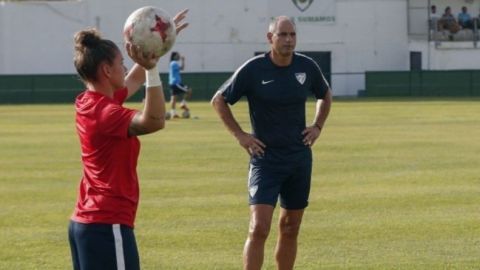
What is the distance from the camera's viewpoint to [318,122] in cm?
1013

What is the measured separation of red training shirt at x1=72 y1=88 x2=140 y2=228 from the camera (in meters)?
6.49

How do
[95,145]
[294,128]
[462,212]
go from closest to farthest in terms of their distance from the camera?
[95,145]
[294,128]
[462,212]

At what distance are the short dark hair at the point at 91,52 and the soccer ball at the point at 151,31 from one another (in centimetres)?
15

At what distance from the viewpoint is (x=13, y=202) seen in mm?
15766

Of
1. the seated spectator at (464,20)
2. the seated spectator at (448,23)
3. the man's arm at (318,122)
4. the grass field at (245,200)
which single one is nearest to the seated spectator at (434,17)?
the seated spectator at (448,23)

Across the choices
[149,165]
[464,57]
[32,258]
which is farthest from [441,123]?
[464,57]

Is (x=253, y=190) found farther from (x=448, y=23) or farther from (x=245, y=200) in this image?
(x=448, y=23)

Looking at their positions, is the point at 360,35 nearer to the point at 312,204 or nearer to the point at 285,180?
the point at 312,204

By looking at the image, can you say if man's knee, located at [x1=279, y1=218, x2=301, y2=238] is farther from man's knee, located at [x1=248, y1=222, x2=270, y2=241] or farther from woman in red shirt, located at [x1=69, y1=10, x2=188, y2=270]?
woman in red shirt, located at [x1=69, y1=10, x2=188, y2=270]

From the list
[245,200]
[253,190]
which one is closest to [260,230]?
[253,190]

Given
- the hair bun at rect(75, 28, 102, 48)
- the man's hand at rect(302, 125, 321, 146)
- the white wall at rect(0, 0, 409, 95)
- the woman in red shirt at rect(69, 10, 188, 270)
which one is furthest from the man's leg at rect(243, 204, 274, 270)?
the white wall at rect(0, 0, 409, 95)

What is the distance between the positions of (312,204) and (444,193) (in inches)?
78.5

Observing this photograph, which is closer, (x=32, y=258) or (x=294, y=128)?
(x=294, y=128)

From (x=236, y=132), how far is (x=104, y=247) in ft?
12.0
